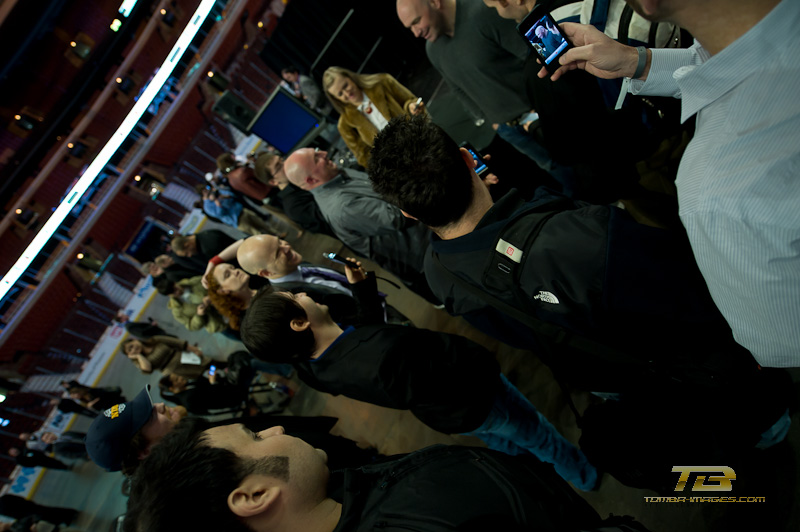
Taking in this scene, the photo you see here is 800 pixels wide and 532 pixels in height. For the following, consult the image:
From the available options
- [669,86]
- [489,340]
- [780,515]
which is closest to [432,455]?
[669,86]

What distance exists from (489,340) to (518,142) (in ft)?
5.08

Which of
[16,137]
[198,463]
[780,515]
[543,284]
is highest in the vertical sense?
[543,284]

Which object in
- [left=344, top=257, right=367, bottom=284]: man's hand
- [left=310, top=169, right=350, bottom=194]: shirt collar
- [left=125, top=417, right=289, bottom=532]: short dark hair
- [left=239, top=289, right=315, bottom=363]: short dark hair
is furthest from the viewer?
[left=310, top=169, right=350, bottom=194]: shirt collar

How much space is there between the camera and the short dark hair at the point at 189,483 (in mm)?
1042

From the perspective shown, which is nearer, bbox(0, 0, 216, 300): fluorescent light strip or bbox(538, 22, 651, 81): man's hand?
bbox(538, 22, 651, 81): man's hand

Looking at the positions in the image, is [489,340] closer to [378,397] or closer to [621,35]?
[378,397]

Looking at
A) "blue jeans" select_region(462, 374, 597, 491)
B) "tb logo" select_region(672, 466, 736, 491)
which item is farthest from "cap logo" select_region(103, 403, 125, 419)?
"tb logo" select_region(672, 466, 736, 491)

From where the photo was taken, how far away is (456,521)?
887mm

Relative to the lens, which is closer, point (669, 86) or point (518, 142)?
point (669, 86)

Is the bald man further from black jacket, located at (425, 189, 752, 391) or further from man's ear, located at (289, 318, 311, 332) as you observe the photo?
black jacket, located at (425, 189, 752, 391)

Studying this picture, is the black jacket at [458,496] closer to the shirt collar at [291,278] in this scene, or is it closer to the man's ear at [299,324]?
the man's ear at [299,324]

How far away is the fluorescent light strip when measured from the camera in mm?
4352

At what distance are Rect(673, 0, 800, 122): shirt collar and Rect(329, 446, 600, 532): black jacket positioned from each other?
98 cm

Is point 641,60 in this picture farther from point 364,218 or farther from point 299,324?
point 364,218
